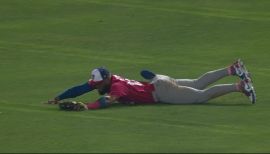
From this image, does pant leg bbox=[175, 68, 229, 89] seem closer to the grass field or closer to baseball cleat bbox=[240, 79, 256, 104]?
the grass field

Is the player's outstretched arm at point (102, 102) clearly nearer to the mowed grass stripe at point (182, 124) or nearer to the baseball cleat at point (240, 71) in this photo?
the mowed grass stripe at point (182, 124)

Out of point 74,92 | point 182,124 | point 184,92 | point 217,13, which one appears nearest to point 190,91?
point 184,92

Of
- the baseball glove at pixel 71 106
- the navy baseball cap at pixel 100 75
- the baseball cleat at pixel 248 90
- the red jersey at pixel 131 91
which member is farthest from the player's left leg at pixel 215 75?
the baseball glove at pixel 71 106

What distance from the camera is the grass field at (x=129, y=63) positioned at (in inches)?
459

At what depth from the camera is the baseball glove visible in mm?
13570

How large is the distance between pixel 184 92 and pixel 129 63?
15.2 ft

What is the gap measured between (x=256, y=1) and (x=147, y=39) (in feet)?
20.0

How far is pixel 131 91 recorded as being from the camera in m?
14.0

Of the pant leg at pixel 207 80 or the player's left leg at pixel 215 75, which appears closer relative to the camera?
the player's left leg at pixel 215 75

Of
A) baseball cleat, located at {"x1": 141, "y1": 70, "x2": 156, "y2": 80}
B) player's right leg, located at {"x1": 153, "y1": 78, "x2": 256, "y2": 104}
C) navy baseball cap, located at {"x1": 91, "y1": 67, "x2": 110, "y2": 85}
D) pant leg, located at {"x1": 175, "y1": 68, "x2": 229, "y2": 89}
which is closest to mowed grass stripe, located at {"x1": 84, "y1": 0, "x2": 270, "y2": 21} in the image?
pant leg, located at {"x1": 175, "y1": 68, "x2": 229, "y2": 89}

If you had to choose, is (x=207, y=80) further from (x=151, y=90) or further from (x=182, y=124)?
(x=182, y=124)

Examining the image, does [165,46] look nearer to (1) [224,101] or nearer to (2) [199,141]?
(1) [224,101]

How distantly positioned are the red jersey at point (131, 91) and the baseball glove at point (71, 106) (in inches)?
21.6

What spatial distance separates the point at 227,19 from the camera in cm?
2373
